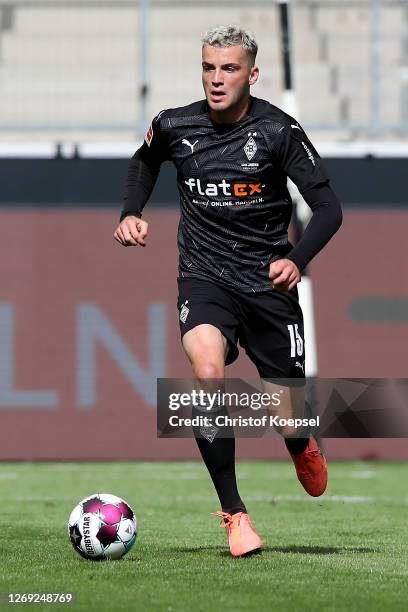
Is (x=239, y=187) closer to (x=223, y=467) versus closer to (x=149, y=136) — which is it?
(x=149, y=136)

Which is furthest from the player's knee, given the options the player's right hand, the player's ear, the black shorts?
the player's ear

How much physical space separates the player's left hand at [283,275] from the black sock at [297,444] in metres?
1.06

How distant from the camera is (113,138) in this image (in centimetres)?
1512

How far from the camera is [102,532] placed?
542 centimetres

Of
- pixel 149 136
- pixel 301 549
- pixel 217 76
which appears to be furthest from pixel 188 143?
pixel 301 549

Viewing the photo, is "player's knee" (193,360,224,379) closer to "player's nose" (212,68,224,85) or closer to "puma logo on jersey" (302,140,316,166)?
"puma logo on jersey" (302,140,316,166)

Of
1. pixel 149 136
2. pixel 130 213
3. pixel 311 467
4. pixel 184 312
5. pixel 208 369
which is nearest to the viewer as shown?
pixel 208 369

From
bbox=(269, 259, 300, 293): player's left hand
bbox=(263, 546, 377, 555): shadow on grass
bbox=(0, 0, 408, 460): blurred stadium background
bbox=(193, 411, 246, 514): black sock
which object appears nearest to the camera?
bbox=(269, 259, 300, 293): player's left hand

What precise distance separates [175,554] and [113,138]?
10004mm

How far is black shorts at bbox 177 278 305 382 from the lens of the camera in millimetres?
5676

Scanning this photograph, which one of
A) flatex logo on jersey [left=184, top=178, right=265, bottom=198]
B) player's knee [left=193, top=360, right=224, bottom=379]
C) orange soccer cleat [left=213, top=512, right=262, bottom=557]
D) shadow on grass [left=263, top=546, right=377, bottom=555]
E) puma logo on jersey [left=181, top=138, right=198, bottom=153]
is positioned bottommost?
shadow on grass [left=263, top=546, right=377, bottom=555]

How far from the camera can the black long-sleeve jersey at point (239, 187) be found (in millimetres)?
5699

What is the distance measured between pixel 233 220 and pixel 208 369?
765 millimetres

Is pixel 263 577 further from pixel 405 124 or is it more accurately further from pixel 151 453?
pixel 405 124
